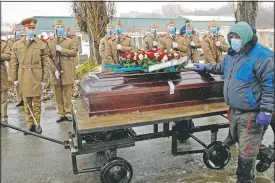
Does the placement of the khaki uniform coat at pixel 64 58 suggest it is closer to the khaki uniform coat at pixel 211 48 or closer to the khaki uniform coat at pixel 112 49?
the khaki uniform coat at pixel 112 49

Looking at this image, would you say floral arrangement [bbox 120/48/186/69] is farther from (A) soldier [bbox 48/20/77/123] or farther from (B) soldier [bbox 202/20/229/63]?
(B) soldier [bbox 202/20/229/63]

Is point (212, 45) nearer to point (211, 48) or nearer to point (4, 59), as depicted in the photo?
point (211, 48)

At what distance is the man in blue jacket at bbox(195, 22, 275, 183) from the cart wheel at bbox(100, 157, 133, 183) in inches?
48.5

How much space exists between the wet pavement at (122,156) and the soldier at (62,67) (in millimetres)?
1006

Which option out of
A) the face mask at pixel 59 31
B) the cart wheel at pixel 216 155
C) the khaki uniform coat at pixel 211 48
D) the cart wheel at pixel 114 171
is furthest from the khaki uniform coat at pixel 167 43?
the cart wheel at pixel 114 171

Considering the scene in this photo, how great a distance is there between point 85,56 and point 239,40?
12.5m

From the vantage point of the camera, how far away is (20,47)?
5.54 meters

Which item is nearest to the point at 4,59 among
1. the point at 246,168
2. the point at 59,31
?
the point at 59,31

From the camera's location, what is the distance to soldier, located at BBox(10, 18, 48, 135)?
5.52 meters

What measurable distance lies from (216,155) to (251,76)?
3.90 ft

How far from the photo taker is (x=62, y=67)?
6426mm

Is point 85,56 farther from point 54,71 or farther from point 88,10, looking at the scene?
point 54,71

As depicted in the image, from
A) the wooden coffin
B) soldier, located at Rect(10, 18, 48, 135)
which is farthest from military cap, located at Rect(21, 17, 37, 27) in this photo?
the wooden coffin

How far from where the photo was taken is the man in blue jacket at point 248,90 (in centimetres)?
298
